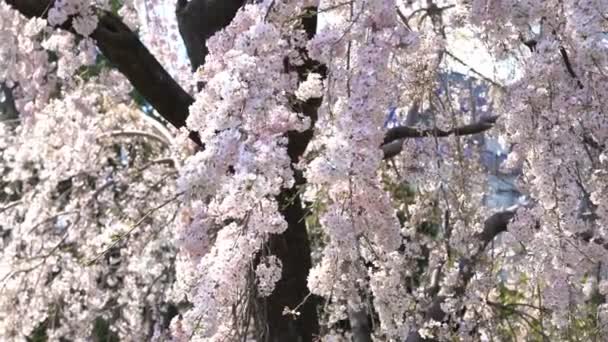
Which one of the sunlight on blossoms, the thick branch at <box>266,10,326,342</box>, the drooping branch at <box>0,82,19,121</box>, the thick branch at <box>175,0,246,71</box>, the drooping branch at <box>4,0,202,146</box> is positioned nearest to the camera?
the sunlight on blossoms

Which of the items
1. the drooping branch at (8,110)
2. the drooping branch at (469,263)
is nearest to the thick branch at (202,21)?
the drooping branch at (469,263)

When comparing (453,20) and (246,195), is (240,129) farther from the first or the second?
(453,20)

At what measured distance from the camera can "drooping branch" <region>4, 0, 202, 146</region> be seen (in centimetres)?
314

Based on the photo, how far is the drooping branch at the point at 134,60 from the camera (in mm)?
3143

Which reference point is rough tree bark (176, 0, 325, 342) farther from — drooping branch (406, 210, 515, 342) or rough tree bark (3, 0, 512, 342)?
drooping branch (406, 210, 515, 342)

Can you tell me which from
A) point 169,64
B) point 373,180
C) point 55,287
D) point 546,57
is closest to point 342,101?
point 373,180

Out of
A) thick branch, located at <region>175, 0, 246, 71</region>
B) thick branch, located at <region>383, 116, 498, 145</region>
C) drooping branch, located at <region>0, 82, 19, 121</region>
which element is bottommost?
thick branch, located at <region>383, 116, 498, 145</region>

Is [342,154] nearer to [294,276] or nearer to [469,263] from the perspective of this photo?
[294,276]

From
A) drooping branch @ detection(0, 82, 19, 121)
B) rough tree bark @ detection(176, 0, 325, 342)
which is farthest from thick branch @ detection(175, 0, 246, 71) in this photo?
drooping branch @ detection(0, 82, 19, 121)

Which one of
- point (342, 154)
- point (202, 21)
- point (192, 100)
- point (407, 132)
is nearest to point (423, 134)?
point (407, 132)

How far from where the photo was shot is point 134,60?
3.18m

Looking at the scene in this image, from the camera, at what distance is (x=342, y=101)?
1.93m

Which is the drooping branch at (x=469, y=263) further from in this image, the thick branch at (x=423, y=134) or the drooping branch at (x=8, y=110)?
the drooping branch at (x=8, y=110)

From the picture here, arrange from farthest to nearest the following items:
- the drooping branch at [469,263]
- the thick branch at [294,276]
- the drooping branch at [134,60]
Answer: the drooping branch at [469,263] → the thick branch at [294,276] → the drooping branch at [134,60]
